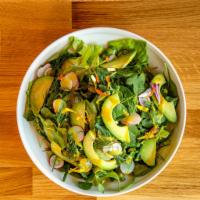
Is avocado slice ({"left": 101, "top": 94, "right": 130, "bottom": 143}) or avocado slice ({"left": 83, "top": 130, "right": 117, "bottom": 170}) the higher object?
avocado slice ({"left": 101, "top": 94, "right": 130, "bottom": 143})

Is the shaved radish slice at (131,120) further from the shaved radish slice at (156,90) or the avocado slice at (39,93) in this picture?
the avocado slice at (39,93)

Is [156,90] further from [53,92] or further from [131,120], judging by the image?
[53,92]

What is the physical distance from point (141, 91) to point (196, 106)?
16 centimetres

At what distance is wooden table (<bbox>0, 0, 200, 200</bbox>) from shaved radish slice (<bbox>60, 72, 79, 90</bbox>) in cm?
16

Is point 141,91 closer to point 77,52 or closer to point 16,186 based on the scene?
point 77,52

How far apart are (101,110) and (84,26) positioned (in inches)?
9.9

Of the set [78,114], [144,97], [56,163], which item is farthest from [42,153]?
[144,97]

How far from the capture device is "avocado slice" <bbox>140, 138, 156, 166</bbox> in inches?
34.8

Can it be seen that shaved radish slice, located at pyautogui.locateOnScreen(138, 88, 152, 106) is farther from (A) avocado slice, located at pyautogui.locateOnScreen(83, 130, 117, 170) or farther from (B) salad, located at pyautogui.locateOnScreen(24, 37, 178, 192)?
(A) avocado slice, located at pyautogui.locateOnScreen(83, 130, 117, 170)

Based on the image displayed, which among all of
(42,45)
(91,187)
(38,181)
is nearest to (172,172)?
(91,187)

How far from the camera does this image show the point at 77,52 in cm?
91

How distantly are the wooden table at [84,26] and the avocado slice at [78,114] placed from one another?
21 centimetres

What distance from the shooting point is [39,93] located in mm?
896

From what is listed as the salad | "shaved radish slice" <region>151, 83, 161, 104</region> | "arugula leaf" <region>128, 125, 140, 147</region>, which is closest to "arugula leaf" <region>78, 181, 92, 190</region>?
the salad
